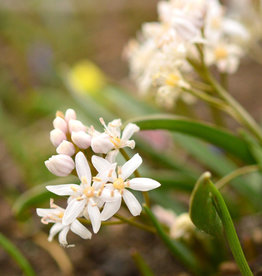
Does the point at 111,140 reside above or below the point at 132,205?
above

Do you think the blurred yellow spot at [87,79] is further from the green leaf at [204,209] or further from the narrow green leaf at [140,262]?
the green leaf at [204,209]

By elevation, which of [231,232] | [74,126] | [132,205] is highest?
[74,126]

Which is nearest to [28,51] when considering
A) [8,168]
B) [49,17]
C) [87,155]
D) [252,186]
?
[49,17]

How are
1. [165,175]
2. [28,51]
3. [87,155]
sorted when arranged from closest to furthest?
[87,155] < [165,175] < [28,51]

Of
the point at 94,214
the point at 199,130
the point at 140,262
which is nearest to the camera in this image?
the point at 94,214

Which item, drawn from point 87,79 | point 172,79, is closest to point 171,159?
point 172,79

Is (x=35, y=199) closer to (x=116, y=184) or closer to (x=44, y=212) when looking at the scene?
(x=44, y=212)

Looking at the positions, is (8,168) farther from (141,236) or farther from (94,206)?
(94,206)
